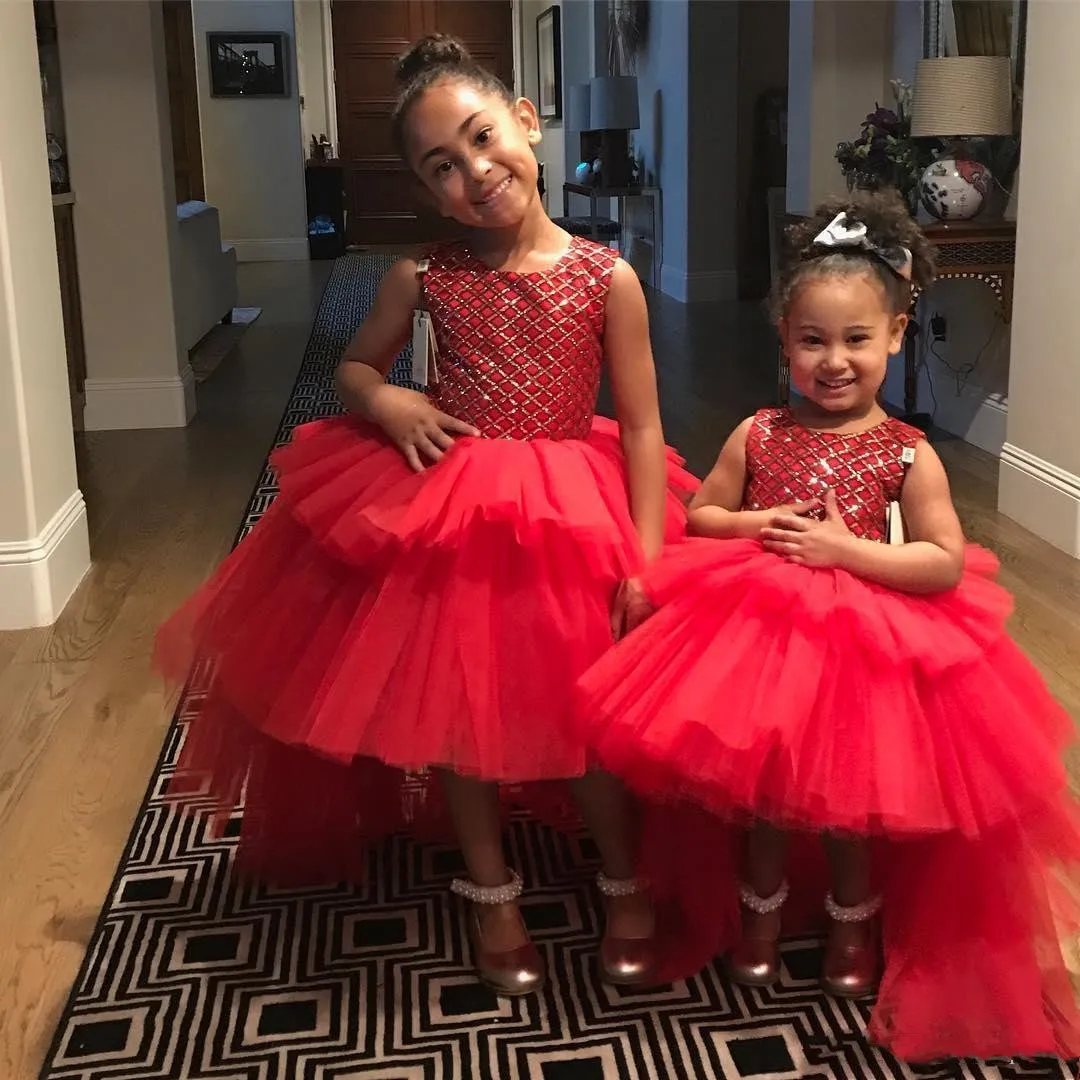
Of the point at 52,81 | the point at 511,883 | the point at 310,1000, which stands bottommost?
the point at 310,1000

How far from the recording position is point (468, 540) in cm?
138

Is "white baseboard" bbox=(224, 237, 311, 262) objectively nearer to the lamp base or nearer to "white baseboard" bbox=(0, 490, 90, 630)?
the lamp base

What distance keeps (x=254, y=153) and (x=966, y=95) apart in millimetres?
8853

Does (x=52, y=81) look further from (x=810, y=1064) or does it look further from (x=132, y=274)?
(x=810, y=1064)

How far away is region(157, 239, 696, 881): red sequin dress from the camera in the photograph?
1355mm

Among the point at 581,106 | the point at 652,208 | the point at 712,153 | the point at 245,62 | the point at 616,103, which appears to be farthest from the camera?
the point at 245,62

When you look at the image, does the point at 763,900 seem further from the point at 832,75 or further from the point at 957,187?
the point at 832,75

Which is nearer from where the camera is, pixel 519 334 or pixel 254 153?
pixel 519 334

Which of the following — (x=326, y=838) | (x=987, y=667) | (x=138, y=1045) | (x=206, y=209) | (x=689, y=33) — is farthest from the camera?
(x=689, y=33)

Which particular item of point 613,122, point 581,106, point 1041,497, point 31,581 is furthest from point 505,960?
point 581,106

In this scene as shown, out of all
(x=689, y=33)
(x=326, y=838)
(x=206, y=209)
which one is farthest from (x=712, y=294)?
(x=326, y=838)

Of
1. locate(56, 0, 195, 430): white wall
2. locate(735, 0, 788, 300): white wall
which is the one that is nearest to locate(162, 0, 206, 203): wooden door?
locate(56, 0, 195, 430): white wall

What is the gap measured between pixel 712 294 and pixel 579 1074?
23.3 feet

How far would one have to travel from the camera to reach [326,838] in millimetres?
1733
